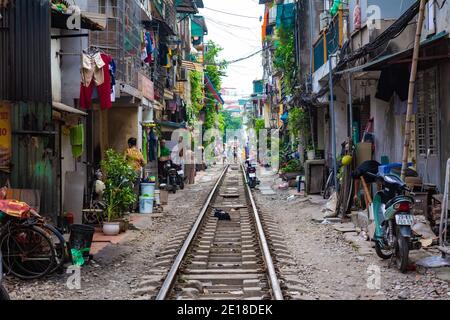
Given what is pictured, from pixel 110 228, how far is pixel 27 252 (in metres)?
4.57

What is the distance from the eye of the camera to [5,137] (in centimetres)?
928

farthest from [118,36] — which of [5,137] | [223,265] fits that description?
[223,265]

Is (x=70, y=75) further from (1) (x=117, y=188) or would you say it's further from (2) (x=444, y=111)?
(2) (x=444, y=111)

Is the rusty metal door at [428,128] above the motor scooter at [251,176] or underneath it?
above

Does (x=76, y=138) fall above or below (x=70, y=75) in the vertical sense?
below

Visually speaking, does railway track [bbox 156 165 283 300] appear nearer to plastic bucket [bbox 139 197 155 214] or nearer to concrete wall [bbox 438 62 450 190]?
plastic bucket [bbox 139 197 155 214]

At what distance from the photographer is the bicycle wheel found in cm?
851

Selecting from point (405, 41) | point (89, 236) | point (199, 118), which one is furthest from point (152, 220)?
point (199, 118)

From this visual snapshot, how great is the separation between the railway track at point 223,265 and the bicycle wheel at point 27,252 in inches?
68.7

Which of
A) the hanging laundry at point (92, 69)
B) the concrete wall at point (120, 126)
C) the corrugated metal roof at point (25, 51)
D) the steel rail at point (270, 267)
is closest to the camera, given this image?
the steel rail at point (270, 267)

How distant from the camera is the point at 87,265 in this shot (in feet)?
31.8

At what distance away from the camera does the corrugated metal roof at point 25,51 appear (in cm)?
956

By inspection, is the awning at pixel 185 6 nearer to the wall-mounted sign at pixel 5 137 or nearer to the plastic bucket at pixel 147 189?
the plastic bucket at pixel 147 189

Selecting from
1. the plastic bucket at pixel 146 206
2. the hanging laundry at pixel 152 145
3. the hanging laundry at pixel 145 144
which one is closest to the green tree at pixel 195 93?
the hanging laundry at pixel 152 145
